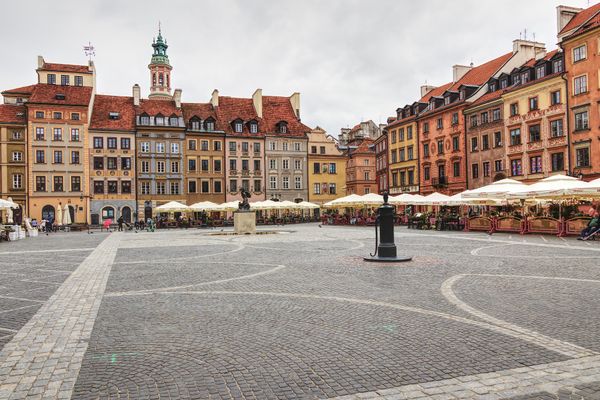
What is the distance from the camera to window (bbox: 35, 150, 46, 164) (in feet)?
187

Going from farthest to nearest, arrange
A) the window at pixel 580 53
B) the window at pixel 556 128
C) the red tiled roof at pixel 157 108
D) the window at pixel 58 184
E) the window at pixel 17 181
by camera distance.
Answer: the red tiled roof at pixel 157 108, the window at pixel 58 184, the window at pixel 17 181, the window at pixel 556 128, the window at pixel 580 53

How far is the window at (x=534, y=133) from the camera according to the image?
4128 centimetres

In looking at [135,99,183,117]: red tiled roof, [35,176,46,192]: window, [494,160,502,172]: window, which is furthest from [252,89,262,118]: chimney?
[494,160,502,172]: window

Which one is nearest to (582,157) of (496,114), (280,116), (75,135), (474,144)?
(496,114)

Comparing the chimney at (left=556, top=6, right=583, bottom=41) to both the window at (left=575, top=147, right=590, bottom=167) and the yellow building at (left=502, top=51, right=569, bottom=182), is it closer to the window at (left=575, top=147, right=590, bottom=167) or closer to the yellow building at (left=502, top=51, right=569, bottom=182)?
the yellow building at (left=502, top=51, right=569, bottom=182)

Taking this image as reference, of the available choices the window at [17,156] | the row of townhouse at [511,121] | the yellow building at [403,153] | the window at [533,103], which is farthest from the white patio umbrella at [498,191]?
the window at [17,156]

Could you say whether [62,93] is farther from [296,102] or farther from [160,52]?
[160,52]

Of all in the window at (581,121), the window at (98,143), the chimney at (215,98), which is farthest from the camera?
the chimney at (215,98)

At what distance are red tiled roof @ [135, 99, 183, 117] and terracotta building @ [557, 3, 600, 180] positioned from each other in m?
44.6

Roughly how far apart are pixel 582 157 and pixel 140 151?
4796 cm

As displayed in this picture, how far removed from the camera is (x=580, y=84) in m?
37.4

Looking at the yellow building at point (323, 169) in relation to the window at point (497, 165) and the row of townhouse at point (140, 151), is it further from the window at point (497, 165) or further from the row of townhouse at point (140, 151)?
the window at point (497, 165)

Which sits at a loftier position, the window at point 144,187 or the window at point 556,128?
the window at point 556,128

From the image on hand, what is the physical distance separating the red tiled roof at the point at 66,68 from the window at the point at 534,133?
172ft
